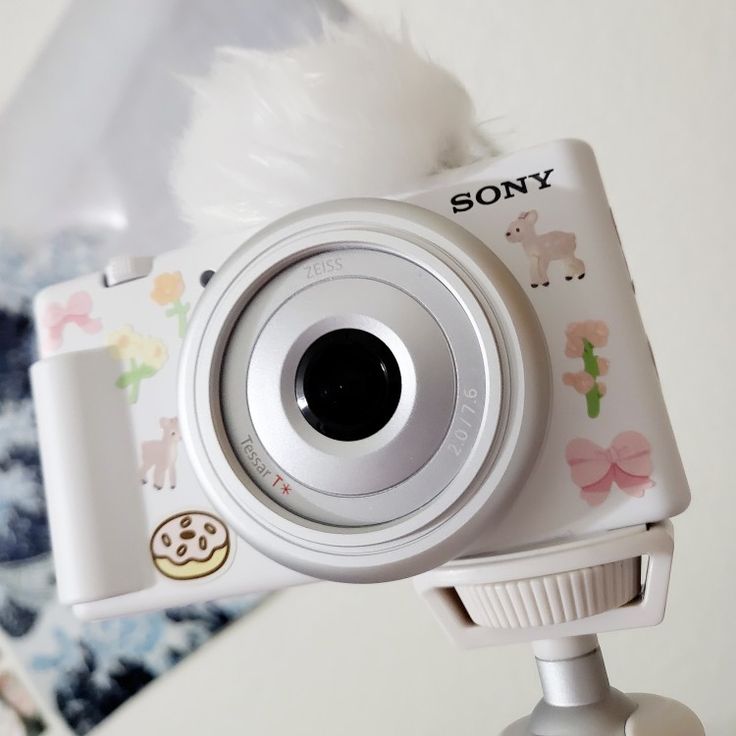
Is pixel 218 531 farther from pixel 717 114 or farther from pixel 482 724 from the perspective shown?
pixel 717 114

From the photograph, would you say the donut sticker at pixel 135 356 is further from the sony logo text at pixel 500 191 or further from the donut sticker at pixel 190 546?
the sony logo text at pixel 500 191

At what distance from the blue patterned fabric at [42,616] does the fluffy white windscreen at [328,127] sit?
361 millimetres

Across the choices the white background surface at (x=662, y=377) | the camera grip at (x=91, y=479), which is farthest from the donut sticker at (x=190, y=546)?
the white background surface at (x=662, y=377)

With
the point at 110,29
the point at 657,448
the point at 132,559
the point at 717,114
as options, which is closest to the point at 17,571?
the point at 132,559

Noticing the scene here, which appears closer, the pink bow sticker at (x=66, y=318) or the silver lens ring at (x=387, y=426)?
the silver lens ring at (x=387, y=426)

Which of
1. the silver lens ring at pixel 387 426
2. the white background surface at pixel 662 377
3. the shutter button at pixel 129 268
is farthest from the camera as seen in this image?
the white background surface at pixel 662 377

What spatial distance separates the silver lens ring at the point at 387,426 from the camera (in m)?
0.37

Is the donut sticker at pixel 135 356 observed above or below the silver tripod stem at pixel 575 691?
above

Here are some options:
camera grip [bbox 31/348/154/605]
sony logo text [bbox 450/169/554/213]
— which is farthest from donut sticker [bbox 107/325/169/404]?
sony logo text [bbox 450/169/554/213]

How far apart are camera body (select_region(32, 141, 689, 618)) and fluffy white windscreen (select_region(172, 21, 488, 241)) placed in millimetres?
32

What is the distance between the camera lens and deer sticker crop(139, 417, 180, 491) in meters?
0.45

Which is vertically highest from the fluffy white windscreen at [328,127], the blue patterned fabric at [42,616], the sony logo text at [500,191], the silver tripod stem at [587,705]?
the fluffy white windscreen at [328,127]

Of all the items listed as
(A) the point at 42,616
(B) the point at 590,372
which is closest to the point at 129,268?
(B) the point at 590,372

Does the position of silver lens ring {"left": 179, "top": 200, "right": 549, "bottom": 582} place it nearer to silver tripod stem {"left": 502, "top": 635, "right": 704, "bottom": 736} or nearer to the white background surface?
silver tripod stem {"left": 502, "top": 635, "right": 704, "bottom": 736}
